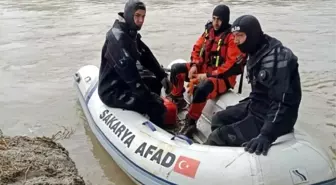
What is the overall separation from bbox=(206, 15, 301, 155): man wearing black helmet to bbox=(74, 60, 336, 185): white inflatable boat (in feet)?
0.42

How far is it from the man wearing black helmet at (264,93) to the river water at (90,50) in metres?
1.23

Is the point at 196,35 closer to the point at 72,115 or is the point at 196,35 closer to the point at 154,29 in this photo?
the point at 154,29

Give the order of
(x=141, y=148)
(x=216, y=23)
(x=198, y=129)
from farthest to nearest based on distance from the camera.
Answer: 1. (x=216, y=23)
2. (x=198, y=129)
3. (x=141, y=148)

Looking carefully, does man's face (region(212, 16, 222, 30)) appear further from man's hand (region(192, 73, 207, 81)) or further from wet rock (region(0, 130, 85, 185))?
wet rock (region(0, 130, 85, 185))

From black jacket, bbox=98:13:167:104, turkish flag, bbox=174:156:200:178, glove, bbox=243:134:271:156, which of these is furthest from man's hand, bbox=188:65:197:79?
glove, bbox=243:134:271:156

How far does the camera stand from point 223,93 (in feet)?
16.6

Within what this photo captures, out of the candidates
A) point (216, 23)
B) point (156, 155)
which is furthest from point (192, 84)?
point (156, 155)

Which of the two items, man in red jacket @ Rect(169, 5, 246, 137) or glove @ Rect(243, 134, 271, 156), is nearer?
glove @ Rect(243, 134, 271, 156)

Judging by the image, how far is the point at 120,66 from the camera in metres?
4.62

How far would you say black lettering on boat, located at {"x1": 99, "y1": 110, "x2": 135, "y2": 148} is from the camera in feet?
14.7

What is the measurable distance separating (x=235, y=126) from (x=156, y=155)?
703mm

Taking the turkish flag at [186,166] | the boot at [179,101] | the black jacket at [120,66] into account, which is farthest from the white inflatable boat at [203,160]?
the boot at [179,101]

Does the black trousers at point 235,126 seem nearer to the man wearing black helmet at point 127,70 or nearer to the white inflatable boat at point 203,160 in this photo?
the white inflatable boat at point 203,160

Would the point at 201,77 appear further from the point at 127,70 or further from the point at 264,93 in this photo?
the point at 264,93
